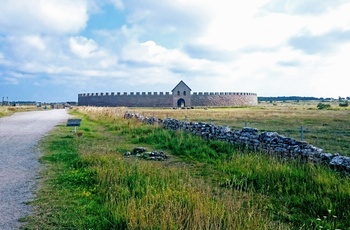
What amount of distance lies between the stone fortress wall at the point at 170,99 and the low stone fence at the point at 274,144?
58144 mm

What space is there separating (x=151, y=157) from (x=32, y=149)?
16.0ft

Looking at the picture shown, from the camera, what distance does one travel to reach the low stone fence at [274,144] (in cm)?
806

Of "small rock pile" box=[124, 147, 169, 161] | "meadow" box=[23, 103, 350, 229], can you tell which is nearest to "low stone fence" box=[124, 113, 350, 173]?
"meadow" box=[23, 103, 350, 229]

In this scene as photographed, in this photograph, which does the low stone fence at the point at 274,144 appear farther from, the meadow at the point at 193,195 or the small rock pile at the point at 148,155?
the small rock pile at the point at 148,155

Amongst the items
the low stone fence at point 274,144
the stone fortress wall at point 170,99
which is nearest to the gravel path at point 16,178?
the low stone fence at point 274,144

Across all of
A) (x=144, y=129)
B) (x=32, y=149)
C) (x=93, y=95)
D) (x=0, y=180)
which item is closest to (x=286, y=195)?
(x=0, y=180)

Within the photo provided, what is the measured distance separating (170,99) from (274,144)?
63.9 metres

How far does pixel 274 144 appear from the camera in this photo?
10.2 m

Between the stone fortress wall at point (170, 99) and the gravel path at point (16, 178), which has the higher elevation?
the stone fortress wall at point (170, 99)

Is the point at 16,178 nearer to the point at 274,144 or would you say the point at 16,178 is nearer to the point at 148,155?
the point at 148,155

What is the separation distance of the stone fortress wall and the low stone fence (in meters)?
58.1

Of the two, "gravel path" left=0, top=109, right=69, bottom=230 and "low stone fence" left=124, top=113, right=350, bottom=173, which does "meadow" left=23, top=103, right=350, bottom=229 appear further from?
"low stone fence" left=124, top=113, right=350, bottom=173

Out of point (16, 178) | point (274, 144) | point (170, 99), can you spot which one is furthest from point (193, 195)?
point (170, 99)

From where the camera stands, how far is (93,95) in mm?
80125
